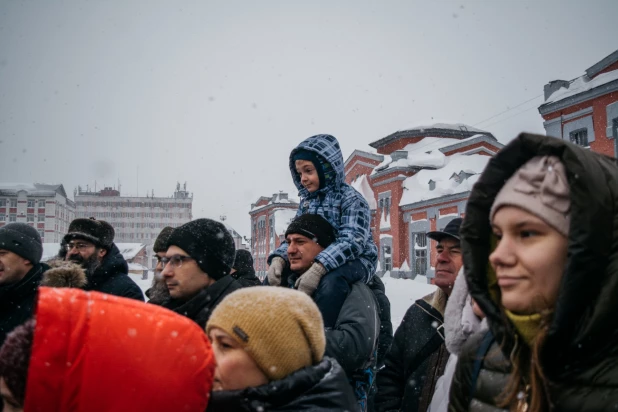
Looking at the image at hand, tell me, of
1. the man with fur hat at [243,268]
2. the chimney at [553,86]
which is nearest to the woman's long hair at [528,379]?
the man with fur hat at [243,268]

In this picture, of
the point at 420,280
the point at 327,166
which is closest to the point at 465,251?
the point at 327,166

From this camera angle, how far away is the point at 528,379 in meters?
1.35

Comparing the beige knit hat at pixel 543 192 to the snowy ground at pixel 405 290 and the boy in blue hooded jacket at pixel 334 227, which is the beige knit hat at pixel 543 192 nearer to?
the boy in blue hooded jacket at pixel 334 227

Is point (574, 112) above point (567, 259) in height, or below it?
above

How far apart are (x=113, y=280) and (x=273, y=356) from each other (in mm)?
3012

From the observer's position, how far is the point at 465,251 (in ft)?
5.05

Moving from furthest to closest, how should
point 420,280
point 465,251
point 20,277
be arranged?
point 420,280 < point 20,277 < point 465,251

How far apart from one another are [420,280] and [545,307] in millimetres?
28046

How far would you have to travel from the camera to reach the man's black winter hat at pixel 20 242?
3.55 m

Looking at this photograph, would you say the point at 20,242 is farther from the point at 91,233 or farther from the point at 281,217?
the point at 281,217

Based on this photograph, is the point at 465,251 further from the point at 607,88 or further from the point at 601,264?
the point at 607,88

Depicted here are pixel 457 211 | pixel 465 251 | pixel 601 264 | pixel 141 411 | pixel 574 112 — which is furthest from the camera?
pixel 457 211

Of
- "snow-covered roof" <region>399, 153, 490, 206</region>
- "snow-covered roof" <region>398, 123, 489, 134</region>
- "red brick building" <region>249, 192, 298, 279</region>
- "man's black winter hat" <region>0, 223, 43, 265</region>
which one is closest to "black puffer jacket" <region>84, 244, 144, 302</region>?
"man's black winter hat" <region>0, 223, 43, 265</region>

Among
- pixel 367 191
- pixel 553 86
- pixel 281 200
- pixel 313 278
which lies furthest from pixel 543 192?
pixel 281 200
